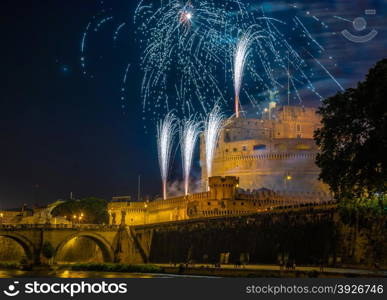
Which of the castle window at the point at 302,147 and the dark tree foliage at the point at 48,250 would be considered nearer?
the dark tree foliage at the point at 48,250

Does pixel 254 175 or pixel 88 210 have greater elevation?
pixel 254 175

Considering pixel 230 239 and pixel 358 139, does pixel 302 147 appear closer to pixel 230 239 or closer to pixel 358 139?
pixel 230 239

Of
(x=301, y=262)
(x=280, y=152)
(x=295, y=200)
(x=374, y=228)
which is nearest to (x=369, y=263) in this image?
(x=374, y=228)

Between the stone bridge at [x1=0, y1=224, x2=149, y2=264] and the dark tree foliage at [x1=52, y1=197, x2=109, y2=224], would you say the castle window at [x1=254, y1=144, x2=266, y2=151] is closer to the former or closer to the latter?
the dark tree foliage at [x1=52, y1=197, x2=109, y2=224]

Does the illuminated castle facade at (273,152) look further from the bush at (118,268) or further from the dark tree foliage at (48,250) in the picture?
the bush at (118,268)

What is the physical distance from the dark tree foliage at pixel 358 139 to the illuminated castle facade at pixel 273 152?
174ft

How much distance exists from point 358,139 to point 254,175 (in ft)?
195

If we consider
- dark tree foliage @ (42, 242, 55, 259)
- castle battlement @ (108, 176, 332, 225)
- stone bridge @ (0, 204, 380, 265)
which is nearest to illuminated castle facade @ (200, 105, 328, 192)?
castle battlement @ (108, 176, 332, 225)

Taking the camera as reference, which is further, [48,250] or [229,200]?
[229,200]

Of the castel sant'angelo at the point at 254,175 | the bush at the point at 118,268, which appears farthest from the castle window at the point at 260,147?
the bush at the point at 118,268

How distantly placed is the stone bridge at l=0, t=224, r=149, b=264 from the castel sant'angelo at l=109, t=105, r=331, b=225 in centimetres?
226

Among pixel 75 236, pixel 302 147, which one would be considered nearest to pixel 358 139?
pixel 75 236

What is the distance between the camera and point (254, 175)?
98.4 metres

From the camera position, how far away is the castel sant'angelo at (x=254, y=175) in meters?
77.5
